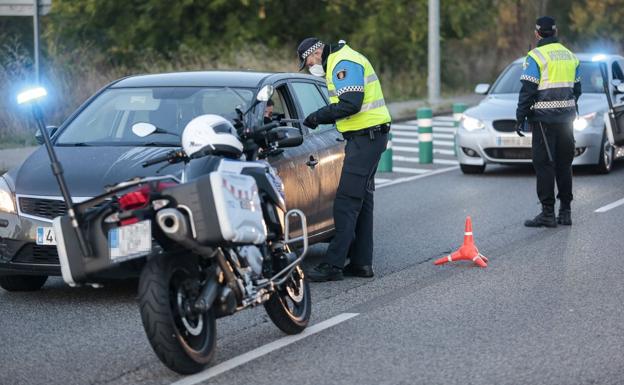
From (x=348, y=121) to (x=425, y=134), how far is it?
9.85 meters

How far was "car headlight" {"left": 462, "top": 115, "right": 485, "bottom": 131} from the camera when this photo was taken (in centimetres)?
1783

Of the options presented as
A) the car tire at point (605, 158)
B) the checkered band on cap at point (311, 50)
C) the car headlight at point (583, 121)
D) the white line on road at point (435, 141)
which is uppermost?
the checkered band on cap at point (311, 50)

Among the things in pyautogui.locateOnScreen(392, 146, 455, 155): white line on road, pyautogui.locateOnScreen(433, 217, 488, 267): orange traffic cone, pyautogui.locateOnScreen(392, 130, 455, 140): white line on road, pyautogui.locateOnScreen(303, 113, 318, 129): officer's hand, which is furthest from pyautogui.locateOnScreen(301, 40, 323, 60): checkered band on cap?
pyautogui.locateOnScreen(392, 130, 455, 140): white line on road

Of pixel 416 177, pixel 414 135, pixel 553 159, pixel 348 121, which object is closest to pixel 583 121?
pixel 416 177

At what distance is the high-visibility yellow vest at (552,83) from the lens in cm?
1291

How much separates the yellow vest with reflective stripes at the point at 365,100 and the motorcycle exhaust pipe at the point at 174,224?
3147 mm

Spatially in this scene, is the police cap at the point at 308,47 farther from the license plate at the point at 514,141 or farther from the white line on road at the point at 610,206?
the license plate at the point at 514,141

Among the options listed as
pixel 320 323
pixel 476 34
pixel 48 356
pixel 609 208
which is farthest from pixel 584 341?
pixel 476 34

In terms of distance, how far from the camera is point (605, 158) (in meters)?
17.6

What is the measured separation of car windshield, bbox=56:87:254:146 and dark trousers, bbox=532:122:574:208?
3848 millimetres

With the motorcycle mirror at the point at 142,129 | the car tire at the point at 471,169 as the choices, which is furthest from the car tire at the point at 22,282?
the car tire at the point at 471,169

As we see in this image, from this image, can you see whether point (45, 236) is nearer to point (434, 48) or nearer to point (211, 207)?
point (211, 207)

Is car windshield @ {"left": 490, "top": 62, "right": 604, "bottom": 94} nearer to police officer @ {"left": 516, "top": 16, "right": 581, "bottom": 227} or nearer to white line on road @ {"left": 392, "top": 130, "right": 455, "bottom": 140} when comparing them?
police officer @ {"left": 516, "top": 16, "right": 581, "bottom": 227}

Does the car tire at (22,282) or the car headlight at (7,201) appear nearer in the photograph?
the car headlight at (7,201)
